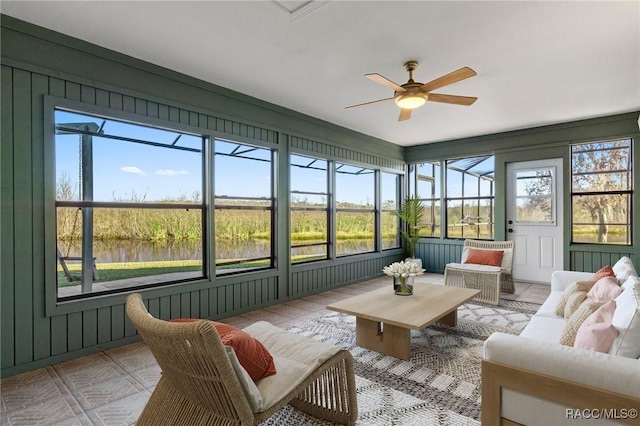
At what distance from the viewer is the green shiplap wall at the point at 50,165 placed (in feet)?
8.68

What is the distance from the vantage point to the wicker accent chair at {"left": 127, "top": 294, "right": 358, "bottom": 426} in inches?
52.8

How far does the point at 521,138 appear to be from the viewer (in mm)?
6148

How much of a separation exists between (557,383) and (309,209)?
4.21 m

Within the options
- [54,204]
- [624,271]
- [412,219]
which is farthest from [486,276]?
[54,204]

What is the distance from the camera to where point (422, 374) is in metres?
2.63

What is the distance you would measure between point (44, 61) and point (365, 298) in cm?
360

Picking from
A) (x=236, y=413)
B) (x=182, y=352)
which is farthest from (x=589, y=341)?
(x=182, y=352)

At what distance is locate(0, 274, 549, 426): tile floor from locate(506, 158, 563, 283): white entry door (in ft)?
20.6

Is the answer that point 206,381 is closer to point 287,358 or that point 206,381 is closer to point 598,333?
point 287,358

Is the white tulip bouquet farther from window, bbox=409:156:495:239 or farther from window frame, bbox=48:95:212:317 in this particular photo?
window, bbox=409:156:495:239

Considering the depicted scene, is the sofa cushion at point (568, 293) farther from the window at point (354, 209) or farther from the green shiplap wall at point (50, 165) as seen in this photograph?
the window at point (354, 209)

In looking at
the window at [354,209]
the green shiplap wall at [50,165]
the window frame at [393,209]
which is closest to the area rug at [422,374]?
the green shiplap wall at [50,165]

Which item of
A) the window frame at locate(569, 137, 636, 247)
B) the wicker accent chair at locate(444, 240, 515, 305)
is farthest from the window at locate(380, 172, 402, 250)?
the window frame at locate(569, 137, 636, 247)

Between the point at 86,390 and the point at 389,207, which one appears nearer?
the point at 86,390
